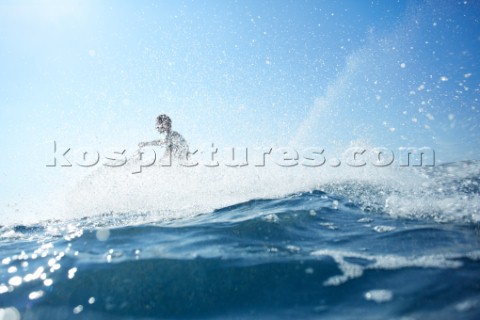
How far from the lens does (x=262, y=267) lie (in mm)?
3297

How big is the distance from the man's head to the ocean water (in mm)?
6849

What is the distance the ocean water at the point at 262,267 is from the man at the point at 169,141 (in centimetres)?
644

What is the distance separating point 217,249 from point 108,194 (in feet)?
26.0

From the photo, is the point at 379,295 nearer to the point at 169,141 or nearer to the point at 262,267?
the point at 262,267

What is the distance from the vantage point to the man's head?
12453 mm

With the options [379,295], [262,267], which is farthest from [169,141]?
[379,295]

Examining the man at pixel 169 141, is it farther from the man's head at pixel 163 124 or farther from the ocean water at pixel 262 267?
the ocean water at pixel 262 267

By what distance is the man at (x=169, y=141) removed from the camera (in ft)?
40.7

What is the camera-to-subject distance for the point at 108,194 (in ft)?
35.0

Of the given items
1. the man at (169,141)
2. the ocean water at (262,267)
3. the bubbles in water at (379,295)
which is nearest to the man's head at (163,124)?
the man at (169,141)

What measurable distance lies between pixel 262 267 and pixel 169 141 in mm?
9850

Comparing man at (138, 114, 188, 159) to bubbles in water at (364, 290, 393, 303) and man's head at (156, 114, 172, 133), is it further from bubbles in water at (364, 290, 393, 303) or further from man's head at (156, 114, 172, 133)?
bubbles in water at (364, 290, 393, 303)

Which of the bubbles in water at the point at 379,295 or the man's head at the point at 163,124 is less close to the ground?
the man's head at the point at 163,124

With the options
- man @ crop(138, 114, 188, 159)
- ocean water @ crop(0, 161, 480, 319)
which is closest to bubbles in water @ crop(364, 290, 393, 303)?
ocean water @ crop(0, 161, 480, 319)
